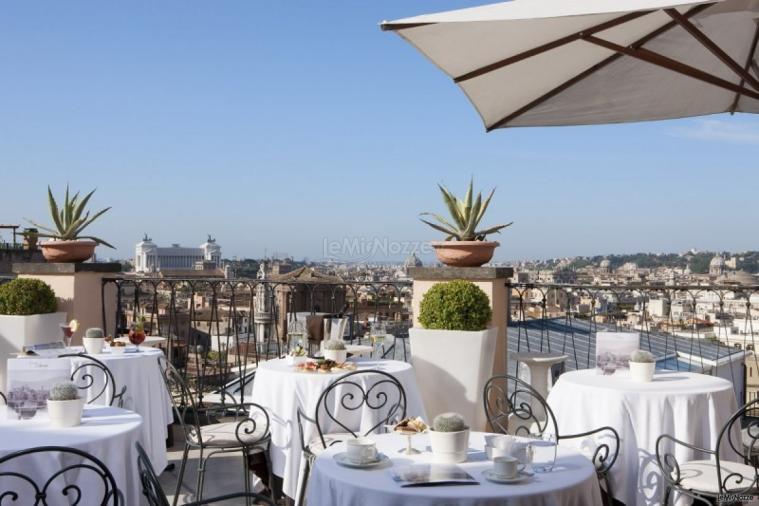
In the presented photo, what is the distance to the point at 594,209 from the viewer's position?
99.9 ft

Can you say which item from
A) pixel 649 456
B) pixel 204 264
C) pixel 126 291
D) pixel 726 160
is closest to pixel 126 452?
pixel 649 456

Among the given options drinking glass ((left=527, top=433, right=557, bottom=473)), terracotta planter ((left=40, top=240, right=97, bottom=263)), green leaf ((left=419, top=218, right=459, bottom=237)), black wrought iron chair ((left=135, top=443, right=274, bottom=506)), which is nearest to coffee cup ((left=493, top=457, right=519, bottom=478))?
drinking glass ((left=527, top=433, right=557, bottom=473))

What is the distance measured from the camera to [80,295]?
6.96 metres

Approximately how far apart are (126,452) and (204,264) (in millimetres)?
53688

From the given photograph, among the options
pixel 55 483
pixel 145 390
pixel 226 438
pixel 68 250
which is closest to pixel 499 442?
pixel 55 483

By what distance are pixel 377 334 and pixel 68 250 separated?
3610 millimetres

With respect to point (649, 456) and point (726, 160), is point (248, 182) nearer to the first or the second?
point (726, 160)

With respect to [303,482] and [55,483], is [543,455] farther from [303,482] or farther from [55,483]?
[55,483]

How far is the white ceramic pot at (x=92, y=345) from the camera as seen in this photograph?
5133 millimetres

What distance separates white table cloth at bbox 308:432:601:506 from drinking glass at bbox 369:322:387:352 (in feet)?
8.77

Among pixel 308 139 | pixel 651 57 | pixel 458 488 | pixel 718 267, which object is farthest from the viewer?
pixel 308 139

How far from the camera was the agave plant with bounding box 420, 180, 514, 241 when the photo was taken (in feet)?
19.2

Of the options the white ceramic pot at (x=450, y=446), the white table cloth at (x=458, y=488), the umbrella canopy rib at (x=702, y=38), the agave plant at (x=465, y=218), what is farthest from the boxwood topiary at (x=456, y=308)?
the white ceramic pot at (x=450, y=446)

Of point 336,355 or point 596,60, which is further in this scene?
point 336,355
